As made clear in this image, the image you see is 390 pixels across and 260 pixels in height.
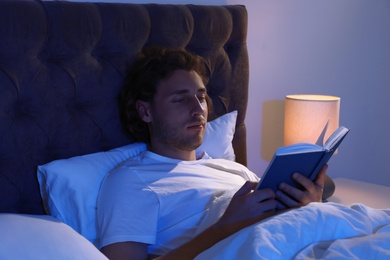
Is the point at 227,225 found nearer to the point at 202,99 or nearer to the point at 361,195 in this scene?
the point at 202,99

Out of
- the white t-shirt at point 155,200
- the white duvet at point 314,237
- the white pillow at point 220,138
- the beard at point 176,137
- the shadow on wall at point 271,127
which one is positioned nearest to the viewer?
the white duvet at point 314,237

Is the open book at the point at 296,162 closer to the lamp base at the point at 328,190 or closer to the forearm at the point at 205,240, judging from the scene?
the forearm at the point at 205,240

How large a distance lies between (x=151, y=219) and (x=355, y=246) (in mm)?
574

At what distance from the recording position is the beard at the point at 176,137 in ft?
5.71

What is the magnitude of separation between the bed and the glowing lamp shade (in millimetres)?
616

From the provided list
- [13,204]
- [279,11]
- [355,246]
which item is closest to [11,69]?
[13,204]

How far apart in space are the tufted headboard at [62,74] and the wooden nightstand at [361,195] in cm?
92

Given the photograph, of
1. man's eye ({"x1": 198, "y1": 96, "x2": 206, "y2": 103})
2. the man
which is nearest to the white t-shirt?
the man

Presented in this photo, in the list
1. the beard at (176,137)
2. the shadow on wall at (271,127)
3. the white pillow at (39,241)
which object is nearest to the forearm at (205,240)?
the white pillow at (39,241)

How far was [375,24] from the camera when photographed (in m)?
3.10

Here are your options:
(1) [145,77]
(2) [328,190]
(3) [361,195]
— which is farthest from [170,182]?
(3) [361,195]

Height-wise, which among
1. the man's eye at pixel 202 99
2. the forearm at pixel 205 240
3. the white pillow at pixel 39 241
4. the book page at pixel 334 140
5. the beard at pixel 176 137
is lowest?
the forearm at pixel 205 240

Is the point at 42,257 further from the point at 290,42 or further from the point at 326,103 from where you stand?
the point at 290,42

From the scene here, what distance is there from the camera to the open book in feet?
4.42
